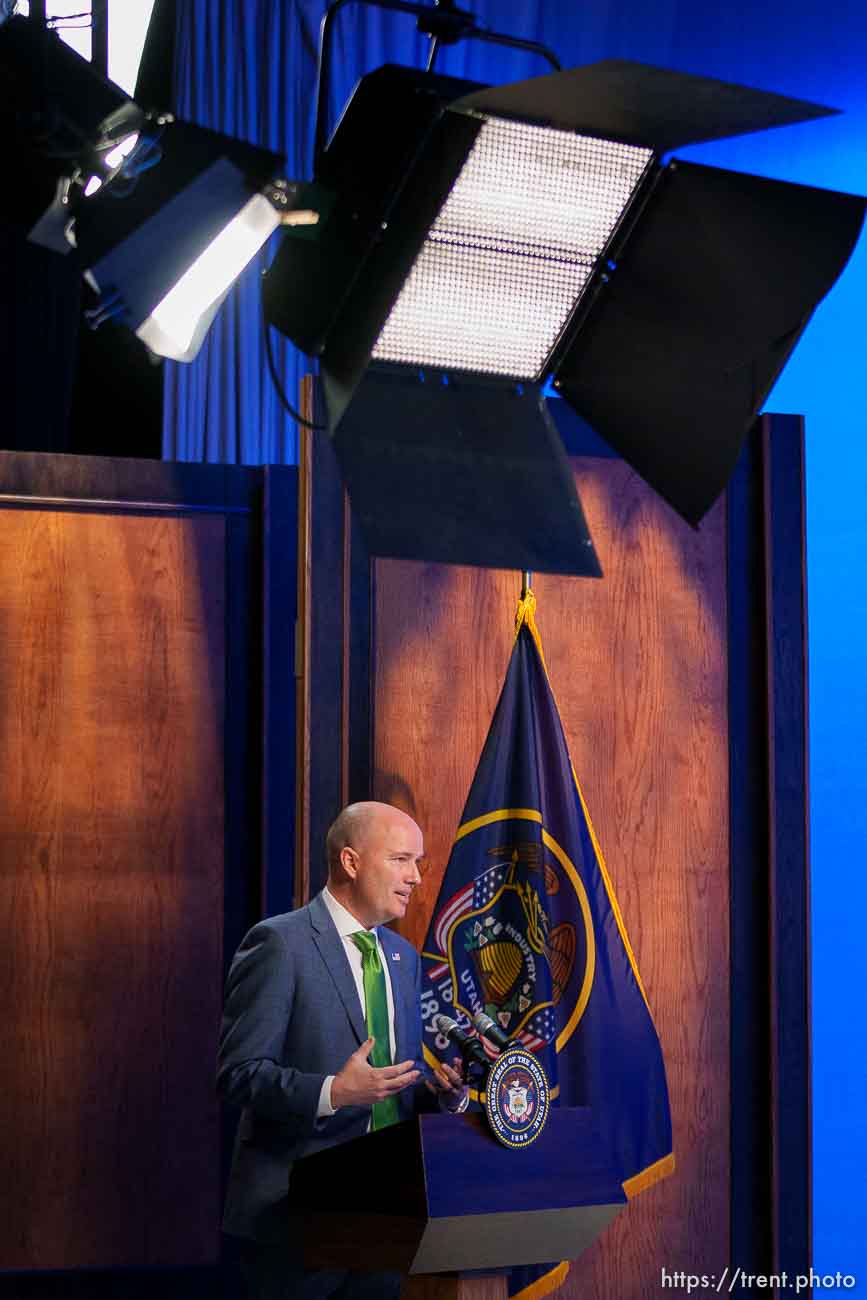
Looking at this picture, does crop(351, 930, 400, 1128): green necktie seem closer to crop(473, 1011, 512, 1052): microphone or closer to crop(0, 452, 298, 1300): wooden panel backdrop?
crop(473, 1011, 512, 1052): microphone

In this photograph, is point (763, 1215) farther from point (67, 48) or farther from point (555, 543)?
point (67, 48)

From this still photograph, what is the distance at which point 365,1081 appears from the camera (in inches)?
104

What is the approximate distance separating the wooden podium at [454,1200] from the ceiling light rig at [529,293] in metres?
0.97

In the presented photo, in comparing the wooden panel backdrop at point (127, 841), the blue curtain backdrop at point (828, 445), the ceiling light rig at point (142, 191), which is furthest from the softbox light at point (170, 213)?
the blue curtain backdrop at point (828, 445)

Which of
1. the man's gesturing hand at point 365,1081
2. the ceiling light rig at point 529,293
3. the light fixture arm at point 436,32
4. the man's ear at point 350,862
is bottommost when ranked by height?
the man's gesturing hand at point 365,1081

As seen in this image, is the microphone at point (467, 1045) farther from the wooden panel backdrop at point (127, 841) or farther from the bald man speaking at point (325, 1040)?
the wooden panel backdrop at point (127, 841)

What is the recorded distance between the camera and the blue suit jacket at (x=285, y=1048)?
279cm

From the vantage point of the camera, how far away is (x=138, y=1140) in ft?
13.5

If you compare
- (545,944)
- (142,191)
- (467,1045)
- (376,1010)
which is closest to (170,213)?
(142,191)

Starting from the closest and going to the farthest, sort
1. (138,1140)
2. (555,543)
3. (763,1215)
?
(555,543)
(763,1215)
(138,1140)

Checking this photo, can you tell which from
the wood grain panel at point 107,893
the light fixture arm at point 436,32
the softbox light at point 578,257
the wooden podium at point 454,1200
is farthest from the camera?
the wood grain panel at point 107,893

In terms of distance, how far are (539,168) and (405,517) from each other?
1.54 feet

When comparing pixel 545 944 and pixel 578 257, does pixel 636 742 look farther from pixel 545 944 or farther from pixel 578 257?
pixel 578 257

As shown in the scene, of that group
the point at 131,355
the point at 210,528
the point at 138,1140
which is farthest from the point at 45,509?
the point at 131,355
